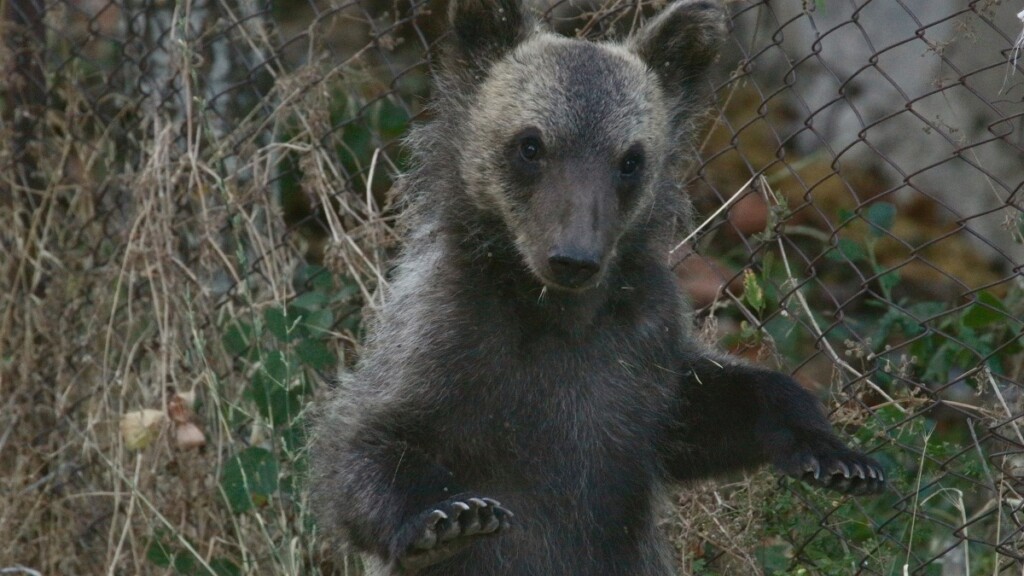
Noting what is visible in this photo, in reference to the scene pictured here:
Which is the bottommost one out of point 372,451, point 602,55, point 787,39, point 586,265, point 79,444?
point 787,39

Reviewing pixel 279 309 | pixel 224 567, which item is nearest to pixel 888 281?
pixel 279 309

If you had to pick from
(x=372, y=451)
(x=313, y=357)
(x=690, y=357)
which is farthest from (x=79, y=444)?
(x=690, y=357)

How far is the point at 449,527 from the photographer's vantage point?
3.54 meters

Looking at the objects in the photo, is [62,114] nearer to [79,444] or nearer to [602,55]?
[79,444]

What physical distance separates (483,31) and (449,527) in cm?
168

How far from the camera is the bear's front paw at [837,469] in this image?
3977mm

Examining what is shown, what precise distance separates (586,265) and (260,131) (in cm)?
267

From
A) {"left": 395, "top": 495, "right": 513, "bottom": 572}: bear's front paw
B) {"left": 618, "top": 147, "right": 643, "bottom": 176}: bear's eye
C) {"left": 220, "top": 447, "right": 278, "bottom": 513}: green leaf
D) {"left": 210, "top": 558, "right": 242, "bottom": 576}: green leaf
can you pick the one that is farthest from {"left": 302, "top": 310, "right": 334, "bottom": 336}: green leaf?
{"left": 395, "top": 495, "right": 513, "bottom": 572}: bear's front paw

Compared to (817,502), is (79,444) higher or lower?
higher

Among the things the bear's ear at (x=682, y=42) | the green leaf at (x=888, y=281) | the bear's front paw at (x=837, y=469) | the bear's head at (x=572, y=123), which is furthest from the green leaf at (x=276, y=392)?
the green leaf at (x=888, y=281)

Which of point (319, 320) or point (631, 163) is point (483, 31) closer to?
point (631, 163)

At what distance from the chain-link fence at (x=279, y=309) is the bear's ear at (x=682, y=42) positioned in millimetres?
248

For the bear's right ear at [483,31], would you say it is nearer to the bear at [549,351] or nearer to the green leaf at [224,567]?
the bear at [549,351]

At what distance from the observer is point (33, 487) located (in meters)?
5.82
